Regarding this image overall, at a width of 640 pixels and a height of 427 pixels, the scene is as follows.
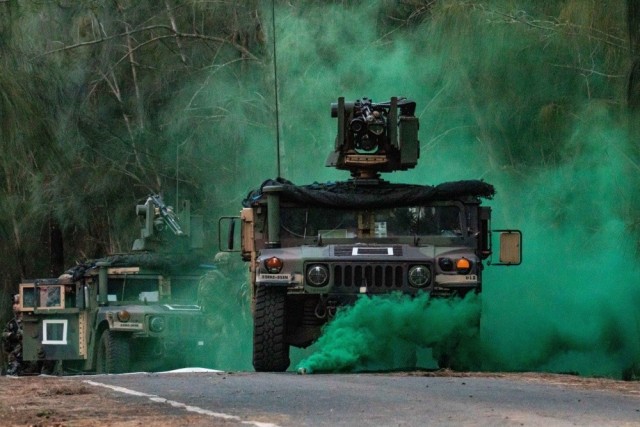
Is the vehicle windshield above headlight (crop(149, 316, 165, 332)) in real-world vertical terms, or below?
above

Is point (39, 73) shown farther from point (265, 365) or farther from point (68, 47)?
point (68, 47)

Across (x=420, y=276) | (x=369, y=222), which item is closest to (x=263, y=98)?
(x=369, y=222)

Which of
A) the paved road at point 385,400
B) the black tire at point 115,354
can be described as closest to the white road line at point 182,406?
the paved road at point 385,400

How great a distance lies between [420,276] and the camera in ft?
51.5

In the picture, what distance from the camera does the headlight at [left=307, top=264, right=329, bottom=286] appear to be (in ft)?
51.4

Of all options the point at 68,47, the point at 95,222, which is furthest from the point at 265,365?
the point at 95,222

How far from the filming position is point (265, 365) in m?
16.0

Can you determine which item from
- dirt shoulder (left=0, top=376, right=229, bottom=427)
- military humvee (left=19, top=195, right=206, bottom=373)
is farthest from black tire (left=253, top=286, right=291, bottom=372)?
military humvee (left=19, top=195, right=206, bottom=373)

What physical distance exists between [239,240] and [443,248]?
2406 mm

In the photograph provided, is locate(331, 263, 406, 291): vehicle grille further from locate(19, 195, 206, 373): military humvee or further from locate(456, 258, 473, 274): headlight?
locate(19, 195, 206, 373): military humvee

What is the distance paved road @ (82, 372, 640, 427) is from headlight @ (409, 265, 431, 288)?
4.50 feet

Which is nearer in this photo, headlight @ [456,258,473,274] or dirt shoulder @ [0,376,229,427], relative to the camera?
dirt shoulder @ [0,376,229,427]

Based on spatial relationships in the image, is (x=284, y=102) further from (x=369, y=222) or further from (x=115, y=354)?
(x=369, y=222)

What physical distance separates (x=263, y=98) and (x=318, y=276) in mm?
10528
